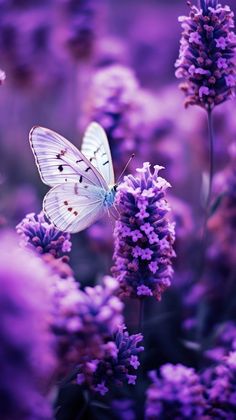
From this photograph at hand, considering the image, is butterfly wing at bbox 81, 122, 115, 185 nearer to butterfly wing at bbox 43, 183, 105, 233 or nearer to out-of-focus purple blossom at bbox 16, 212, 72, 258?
butterfly wing at bbox 43, 183, 105, 233

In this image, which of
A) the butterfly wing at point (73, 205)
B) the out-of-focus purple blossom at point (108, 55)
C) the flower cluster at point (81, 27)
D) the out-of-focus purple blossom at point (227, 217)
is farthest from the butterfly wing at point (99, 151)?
the out-of-focus purple blossom at point (108, 55)

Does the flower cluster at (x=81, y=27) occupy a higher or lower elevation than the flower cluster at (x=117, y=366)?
higher

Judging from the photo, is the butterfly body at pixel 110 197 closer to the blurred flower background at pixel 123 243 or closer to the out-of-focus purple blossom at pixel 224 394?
the blurred flower background at pixel 123 243

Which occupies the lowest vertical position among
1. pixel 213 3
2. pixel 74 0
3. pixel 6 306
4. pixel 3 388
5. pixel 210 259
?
pixel 3 388

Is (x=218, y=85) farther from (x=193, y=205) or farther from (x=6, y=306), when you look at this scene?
(x=193, y=205)

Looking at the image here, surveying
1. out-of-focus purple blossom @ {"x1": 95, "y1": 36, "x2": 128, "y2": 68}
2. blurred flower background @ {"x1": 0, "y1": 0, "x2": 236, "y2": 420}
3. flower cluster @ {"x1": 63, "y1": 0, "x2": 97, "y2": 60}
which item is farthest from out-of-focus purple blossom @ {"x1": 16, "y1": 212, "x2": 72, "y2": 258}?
out-of-focus purple blossom @ {"x1": 95, "y1": 36, "x2": 128, "y2": 68}

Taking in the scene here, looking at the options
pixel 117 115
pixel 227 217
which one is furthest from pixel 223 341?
pixel 117 115

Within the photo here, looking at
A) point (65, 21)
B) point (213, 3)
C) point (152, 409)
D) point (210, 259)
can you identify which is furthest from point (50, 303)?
point (65, 21)
